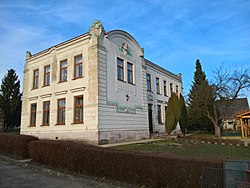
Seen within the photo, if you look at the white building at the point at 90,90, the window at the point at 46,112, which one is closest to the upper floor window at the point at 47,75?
the white building at the point at 90,90

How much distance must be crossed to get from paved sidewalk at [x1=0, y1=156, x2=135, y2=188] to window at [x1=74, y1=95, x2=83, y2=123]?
7.87 metres

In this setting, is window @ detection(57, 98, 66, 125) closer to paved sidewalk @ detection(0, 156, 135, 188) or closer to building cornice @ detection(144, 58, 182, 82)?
paved sidewalk @ detection(0, 156, 135, 188)

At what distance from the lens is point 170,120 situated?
1745cm

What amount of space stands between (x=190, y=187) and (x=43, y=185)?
4.26 m

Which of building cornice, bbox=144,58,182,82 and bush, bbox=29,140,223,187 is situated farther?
building cornice, bbox=144,58,182,82

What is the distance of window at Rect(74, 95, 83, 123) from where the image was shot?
1604 centimetres

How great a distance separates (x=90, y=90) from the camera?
50.6 feet

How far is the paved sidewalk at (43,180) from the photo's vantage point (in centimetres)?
578

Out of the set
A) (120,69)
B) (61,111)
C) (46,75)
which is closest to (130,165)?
(120,69)

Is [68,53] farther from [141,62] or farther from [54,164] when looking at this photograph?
[54,164]

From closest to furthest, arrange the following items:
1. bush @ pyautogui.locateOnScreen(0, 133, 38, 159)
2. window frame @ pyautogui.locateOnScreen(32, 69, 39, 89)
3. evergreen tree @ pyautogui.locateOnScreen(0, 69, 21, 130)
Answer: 1. bush @ pyautogui.locateOnScreen(0, 133, 38, 159)
2. window frame @ pyautogui.locateOnScreen(32, 69, 39, 89)
3. evergreen tree @ pyautogui.locateOnScreen(0, 69, 21, 130)

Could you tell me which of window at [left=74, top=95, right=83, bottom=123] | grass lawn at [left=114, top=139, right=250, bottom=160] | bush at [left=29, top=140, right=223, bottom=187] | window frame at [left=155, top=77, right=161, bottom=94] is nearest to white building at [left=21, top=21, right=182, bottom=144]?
window at [left=74, top=95, right=83, bottom=123]

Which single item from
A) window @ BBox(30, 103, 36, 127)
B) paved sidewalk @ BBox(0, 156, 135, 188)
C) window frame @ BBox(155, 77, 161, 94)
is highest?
window frame @ BBox(155, 77, 161, 94)

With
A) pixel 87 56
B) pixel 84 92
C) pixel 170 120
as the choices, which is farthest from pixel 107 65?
pixel 170 120
